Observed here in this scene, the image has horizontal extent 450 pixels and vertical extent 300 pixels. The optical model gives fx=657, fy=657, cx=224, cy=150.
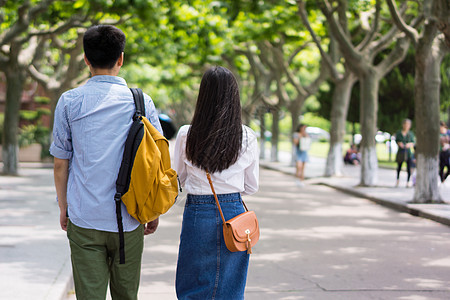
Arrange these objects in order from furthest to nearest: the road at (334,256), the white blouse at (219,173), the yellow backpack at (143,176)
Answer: the road at (334,256)
the white blouse at (219,173)
the yellow backpack at (143,176)

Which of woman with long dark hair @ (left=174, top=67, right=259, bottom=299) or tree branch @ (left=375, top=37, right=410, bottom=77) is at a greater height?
tree branch @ (left=375, top=37, right=410, bottom=77)

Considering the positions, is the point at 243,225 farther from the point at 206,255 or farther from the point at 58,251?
the point at 58,251

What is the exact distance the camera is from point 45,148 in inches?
1062

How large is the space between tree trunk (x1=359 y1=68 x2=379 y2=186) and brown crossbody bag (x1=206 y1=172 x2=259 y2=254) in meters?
14.2

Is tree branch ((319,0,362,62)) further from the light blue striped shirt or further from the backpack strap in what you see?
the backpack strap

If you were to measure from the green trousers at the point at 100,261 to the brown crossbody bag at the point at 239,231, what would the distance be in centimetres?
43

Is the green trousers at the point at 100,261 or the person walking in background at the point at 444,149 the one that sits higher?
the person walking in background at the point at 444,149

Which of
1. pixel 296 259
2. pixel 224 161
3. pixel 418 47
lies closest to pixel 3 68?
pixel 418 47

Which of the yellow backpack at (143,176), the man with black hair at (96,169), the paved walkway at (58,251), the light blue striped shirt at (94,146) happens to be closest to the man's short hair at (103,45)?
the man with black hair at (96,169)

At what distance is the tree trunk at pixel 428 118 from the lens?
12.9 meters

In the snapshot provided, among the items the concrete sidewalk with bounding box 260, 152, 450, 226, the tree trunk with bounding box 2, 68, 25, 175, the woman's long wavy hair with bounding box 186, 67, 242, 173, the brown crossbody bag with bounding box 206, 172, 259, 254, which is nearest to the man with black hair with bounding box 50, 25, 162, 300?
the woman's long wavy hair with bounding box 186, 67, 242, 173

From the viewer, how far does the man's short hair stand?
3137 mm

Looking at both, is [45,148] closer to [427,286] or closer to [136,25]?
[136,25]

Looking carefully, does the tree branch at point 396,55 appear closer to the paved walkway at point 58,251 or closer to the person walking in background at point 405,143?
the person walking in background at point 405,143
